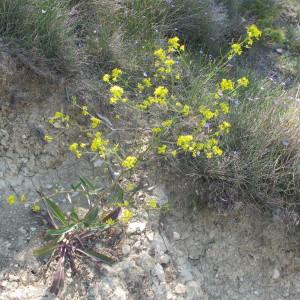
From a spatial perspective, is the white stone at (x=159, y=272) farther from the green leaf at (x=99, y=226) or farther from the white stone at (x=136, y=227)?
the green leaf at (x=99, y=226)

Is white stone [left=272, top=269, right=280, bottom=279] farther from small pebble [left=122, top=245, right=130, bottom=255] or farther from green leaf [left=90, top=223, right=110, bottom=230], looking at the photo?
green leaf [left=90, top=223, right=110, bottom=230]

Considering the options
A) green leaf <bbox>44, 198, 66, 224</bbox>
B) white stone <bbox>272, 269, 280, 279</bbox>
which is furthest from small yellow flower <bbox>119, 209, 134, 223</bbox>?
white stone <bbox>272, 269, 280, 279</bbox>

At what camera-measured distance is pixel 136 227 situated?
8.87 feet

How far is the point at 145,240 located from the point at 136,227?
0.09m

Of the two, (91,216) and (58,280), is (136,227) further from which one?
(58,280)

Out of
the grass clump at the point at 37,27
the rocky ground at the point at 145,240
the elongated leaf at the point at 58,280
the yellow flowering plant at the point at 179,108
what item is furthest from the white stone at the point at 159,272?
the grass clump at the point at 37,27

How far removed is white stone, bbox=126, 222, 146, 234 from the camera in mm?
2682

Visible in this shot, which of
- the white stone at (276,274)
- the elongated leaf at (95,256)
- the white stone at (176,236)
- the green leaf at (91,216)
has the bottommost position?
the white stone at (276,274)

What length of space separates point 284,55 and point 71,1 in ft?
7.10

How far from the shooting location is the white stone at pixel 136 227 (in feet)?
8.80

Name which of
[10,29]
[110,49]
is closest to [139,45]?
[110,49]

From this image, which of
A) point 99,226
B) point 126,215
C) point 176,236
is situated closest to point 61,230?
point 99,226

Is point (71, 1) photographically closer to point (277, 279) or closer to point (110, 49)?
A: point (110, 49)

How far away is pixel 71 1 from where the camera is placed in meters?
3.41
